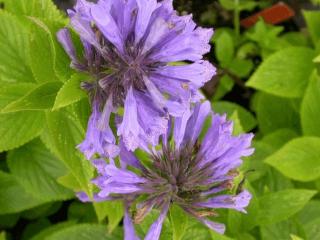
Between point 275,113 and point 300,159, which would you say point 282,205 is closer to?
point 300,159

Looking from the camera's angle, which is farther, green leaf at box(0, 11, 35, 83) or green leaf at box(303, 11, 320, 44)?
green leaf at box(303, 11, 320, 44)

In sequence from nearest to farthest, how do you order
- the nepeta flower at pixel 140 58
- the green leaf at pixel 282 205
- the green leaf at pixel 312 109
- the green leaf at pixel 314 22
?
the nepeta flower at pixel 140 58, the green leaf at pixel 282 205, the green leaf at pixel 312 109, the green leaf at pixel 314 22

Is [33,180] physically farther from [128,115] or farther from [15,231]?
[128,115]

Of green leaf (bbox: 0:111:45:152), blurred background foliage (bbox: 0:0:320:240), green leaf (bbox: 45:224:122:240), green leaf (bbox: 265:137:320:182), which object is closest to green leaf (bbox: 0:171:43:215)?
blurred background foliage (bbox: 0:0:320:240)

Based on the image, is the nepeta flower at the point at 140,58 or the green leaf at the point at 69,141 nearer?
the nepeta flower at the point at 140,58

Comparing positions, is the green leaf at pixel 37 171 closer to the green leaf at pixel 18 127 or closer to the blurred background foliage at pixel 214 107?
the blurred background foliage at pixel 214 107

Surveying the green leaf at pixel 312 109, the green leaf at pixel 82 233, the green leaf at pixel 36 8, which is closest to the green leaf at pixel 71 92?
the green leaf at pixel 36 8

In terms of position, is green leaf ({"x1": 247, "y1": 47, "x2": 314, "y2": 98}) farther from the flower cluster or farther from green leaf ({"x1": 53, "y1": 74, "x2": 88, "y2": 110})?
green leaf ({"x1": 53, "y1": 74, "x2": 88, "y2": 110})
